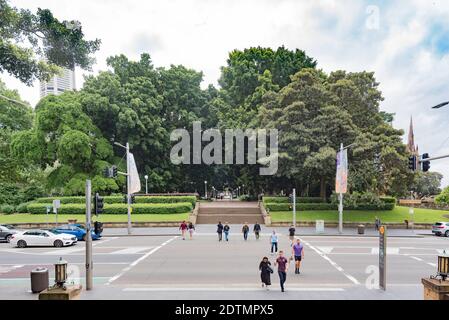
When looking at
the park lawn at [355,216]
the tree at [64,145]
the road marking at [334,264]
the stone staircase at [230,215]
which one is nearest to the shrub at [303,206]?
the park lawn at [355,216]

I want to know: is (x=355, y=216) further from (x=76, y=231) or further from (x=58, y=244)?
(x=58, y=244)

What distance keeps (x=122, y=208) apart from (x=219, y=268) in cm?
2758

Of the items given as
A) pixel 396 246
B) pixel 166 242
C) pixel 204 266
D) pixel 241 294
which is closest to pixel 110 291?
pixel 241 294

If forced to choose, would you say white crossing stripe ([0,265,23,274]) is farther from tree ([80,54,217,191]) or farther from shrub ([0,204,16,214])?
tree ([80,54,217,191])

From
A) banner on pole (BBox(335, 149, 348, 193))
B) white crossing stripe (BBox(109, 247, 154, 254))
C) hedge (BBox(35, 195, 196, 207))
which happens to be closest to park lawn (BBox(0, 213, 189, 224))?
hedge (BBox(35, 195, 196, 207))

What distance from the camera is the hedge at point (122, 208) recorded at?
43375 mm

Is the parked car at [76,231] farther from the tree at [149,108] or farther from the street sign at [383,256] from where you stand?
the tree at [149,108]

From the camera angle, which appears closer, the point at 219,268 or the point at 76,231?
the point at 219,268

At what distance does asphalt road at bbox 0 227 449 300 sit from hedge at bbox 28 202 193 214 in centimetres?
1355

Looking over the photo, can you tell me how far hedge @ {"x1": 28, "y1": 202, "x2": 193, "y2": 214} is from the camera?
43.4 m

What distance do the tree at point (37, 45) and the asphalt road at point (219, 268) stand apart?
298 inches

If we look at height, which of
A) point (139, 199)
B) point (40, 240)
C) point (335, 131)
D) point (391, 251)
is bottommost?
point (391, 251)

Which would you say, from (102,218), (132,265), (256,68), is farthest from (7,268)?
(256,68)

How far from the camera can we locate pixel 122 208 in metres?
43.5
